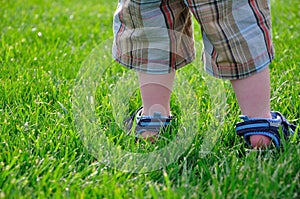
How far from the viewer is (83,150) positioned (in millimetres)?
1318

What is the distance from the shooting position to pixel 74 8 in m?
3.37

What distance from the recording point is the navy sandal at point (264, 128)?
1330mm

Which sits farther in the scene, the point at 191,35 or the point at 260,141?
the point at 191,35

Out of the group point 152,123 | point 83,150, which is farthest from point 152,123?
point 83,150

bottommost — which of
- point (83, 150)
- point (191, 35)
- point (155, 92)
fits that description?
point (83, 150)

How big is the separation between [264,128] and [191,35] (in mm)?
372

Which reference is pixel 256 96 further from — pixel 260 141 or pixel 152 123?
pixel 152 123

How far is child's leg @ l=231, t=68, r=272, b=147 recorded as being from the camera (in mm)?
1316

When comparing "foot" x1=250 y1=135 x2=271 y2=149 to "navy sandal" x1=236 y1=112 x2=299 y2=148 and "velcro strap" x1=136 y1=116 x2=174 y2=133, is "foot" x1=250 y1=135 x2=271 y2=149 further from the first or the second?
"velcro strap" x1=136 y1=116 x2=174 y2=133

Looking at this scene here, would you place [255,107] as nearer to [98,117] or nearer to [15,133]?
[98,117]

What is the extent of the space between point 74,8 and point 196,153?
2.29 m

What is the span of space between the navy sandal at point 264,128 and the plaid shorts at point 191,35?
0.14 metres

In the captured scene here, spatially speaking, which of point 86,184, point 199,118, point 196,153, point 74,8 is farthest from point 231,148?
point 74,8

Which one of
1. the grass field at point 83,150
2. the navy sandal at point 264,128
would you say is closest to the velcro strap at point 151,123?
the grass field at point 83,150
